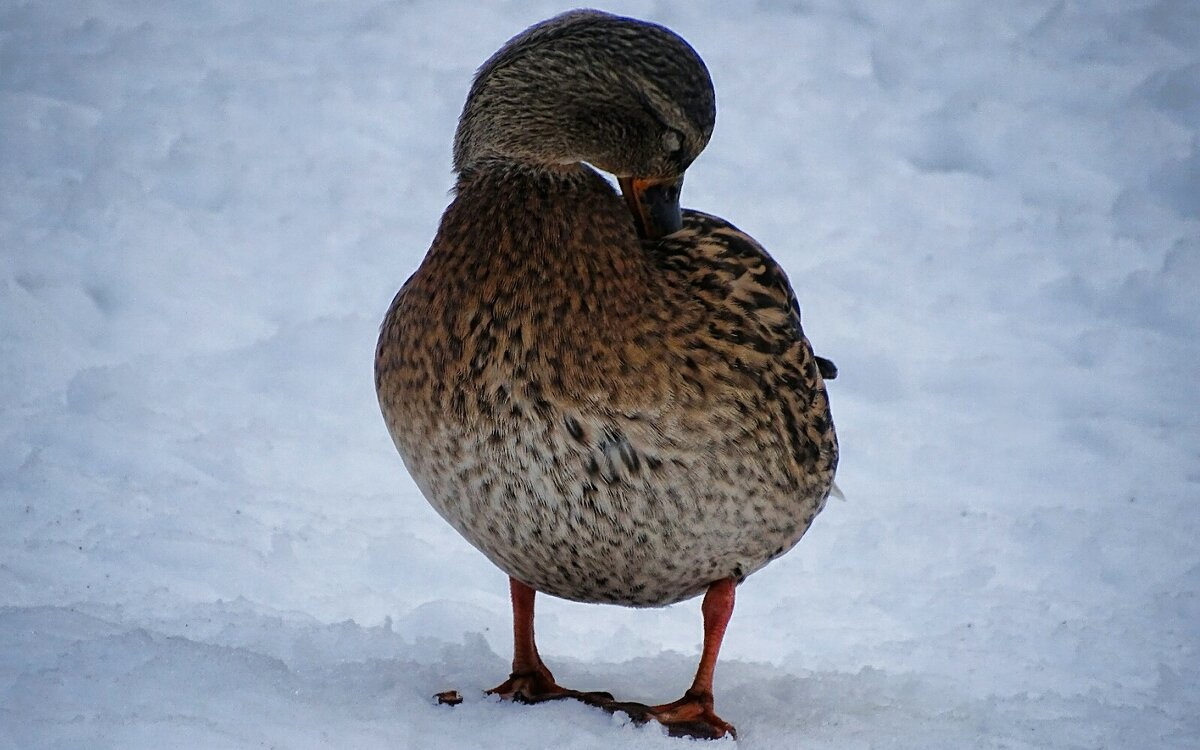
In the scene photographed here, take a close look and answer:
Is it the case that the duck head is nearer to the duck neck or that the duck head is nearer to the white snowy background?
the duck neck


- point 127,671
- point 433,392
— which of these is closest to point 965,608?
point 433,392

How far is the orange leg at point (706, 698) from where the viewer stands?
9.82ft

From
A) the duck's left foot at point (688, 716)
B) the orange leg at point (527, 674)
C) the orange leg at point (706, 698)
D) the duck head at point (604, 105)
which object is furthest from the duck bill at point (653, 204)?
the duck's left foot at point (688, 716)

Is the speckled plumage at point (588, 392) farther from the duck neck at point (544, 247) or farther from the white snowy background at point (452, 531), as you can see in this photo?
the white snowy background at point (452, 531)

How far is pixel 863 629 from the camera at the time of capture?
441cm

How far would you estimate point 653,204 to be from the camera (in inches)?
118

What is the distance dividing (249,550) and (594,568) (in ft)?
6.36

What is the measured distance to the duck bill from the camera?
296 cm

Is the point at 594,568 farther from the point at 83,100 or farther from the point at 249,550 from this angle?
the point at 83,100

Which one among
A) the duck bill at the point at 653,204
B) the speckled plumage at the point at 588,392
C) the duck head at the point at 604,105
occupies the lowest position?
the speckled plumage at the point at 588,392

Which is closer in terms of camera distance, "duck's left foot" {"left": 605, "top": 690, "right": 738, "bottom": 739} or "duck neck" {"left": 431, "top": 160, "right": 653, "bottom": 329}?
"duck neck" {"left": 431, "top": 160, "right": 653, "bottom": 329}

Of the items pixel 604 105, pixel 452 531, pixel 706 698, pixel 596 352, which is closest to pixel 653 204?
pixel 604 105

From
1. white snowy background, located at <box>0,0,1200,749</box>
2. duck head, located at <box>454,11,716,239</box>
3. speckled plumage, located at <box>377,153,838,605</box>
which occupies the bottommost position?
white snowy background, located at <box>0,0,1200,749</box>

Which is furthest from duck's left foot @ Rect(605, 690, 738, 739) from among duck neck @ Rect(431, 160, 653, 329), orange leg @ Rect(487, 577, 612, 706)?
duck neck @ Rect(431, 160, 653, 329)
